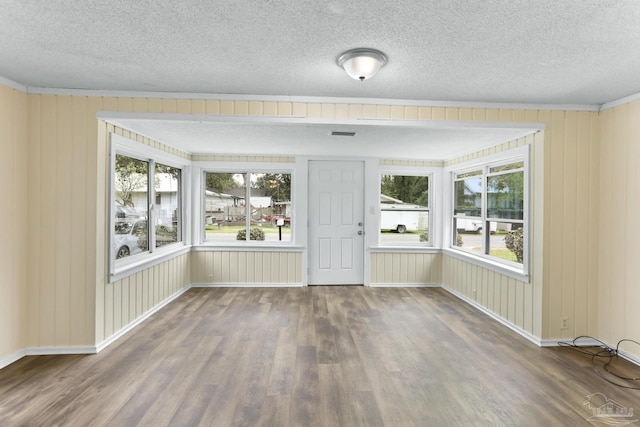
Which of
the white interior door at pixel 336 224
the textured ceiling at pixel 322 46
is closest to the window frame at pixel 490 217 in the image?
the textured ceiling at pixel 322 46

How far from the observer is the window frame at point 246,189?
554 cm

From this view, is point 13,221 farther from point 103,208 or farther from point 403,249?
point 403,249

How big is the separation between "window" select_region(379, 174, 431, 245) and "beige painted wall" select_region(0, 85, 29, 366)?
15.7 ft

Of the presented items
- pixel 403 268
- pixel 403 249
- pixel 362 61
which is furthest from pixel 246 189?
pixel 362 61

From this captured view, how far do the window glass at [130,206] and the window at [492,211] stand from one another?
449cm

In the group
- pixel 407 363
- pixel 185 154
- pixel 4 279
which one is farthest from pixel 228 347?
pixel 185 154

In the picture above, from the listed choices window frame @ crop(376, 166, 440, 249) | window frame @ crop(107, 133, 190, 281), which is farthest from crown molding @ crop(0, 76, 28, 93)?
window frame @ crop(376, 166, 440, 249)

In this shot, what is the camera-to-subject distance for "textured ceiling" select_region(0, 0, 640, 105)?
1742 millimetres

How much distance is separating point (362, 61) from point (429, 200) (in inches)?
163

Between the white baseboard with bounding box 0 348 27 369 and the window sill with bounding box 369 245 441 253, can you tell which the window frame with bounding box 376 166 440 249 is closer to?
the window sill with bounding box 369 245 441 253

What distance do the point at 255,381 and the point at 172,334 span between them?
1.43m

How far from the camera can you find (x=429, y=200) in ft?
19.3

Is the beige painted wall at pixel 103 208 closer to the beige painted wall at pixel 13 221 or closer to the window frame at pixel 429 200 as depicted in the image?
the beige painted wall at pixel 13 221

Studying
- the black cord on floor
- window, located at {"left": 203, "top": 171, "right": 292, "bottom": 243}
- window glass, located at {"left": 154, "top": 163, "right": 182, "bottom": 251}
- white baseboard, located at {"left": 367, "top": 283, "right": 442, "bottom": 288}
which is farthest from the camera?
window, located at {"left": 203, "top": 171, "right": 292, "bottom": 243}
